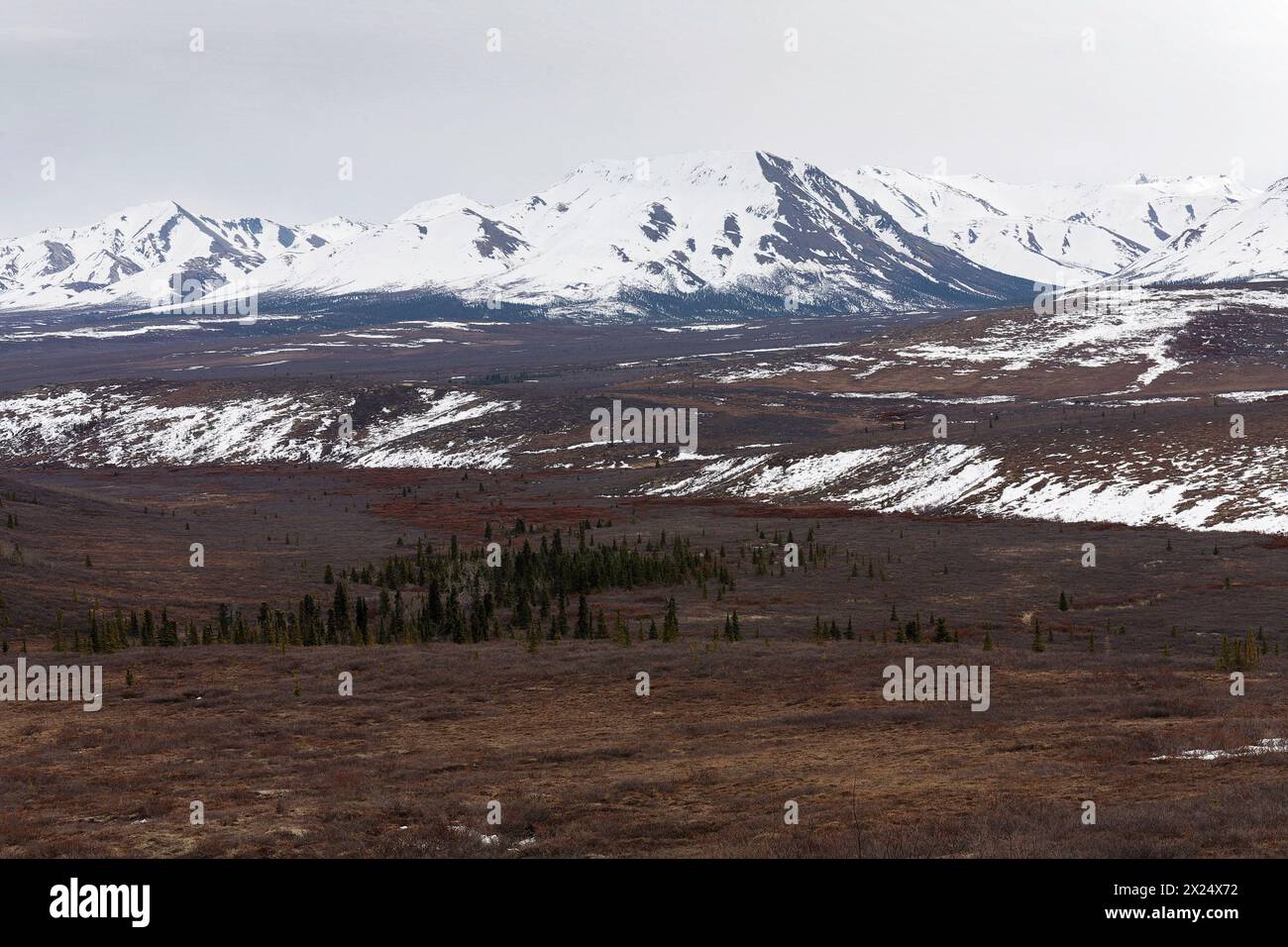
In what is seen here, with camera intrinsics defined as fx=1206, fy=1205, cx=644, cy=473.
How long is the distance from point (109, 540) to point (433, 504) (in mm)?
30778

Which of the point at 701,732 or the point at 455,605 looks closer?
the point at 701,732

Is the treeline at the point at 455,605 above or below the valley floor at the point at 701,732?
below

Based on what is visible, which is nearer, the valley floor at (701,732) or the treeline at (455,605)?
the valley floor at (701,732)

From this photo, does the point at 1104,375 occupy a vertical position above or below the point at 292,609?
above

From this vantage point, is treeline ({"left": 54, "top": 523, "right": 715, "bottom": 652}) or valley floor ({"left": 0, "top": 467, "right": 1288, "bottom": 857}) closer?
valley floor ({"left": 0, "top": 467, "right": 1288, "bottom": 857})

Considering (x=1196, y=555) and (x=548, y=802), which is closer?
(x=548, y=802)

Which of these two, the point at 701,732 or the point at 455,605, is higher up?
the point at 701,732

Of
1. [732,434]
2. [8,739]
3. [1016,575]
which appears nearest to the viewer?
[8,739]

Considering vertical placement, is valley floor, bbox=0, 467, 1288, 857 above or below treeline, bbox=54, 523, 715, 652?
above
